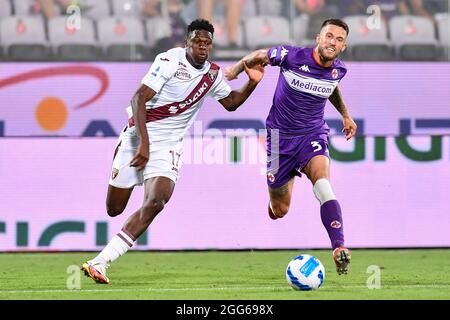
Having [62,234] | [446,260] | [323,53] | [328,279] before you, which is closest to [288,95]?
[323,53]

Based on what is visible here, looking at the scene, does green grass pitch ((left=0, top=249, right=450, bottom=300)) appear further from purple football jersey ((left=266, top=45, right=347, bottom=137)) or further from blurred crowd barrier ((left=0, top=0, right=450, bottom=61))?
blurred crowd barrier ((left=0, top=0, right=450, bottom=61))

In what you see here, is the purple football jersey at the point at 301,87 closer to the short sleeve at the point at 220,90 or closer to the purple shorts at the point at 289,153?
the purple shorts at the point at 289,153

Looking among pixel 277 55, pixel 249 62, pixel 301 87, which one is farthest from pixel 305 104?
pixel 249 62

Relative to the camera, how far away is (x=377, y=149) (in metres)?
12.5

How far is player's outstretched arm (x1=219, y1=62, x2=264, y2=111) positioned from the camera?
9367 millimetres

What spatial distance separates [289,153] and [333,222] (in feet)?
4.04

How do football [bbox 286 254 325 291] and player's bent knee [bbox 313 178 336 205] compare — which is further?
player's bent knee [bbox 313 178 336 205]

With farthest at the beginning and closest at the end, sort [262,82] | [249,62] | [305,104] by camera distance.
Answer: [262,82], [305,104], [249,62]

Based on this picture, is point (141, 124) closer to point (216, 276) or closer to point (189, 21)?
point (216, 276)

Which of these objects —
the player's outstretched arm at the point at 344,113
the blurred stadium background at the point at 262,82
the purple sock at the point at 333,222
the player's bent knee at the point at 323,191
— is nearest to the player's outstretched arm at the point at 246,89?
the player's outstretched arm at the point at 344,113

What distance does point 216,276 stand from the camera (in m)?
9.71

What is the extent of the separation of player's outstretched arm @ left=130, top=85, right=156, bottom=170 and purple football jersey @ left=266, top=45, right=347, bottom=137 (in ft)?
3.84

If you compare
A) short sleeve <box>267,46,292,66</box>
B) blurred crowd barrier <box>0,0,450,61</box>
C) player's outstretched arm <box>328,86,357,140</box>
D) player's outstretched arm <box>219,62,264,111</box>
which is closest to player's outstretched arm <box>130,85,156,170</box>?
player's outstretched arm <box>219,62,264,111</box>

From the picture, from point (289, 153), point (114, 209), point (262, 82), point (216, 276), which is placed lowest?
point (216, 276)
